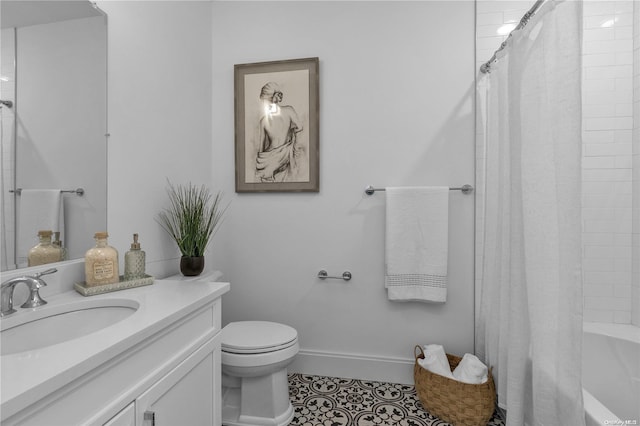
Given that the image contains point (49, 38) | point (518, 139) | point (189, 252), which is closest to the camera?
point (49, 38)

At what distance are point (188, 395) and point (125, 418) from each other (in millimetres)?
304

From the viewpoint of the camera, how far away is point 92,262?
3.85 feet

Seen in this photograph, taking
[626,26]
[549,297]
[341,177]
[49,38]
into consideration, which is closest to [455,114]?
[341,177]

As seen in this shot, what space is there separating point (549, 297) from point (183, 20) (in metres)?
2.22

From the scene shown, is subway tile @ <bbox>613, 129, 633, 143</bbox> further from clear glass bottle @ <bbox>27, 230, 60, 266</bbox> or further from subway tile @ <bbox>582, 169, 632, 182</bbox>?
clear glass bottle @ <bbox>27, 230, 60, 266</bbox>

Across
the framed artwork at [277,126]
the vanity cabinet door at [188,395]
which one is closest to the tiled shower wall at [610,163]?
the framed artwork at [277,126]

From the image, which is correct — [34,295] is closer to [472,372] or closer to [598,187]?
[472,372]

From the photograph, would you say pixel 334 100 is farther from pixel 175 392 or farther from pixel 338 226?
pixel 175 392

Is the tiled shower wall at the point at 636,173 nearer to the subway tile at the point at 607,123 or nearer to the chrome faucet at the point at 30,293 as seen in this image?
the subway tile at the point at 607,123

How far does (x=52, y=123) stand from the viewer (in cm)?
112

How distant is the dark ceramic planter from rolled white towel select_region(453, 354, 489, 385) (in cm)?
144

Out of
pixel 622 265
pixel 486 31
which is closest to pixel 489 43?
pixel 486 31

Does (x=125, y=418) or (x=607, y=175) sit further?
(x=607, y=175)

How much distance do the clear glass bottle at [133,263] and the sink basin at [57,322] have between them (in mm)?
253
